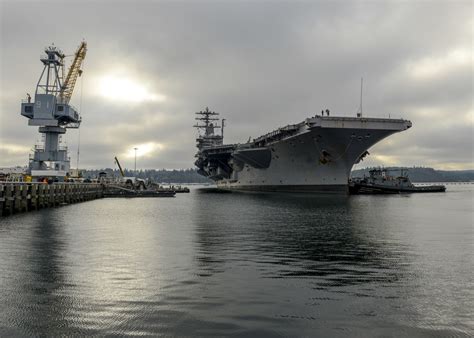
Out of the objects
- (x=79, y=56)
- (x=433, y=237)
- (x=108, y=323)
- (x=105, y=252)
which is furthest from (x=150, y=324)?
(x=79, y=56)

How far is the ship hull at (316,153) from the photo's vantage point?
48.8 m

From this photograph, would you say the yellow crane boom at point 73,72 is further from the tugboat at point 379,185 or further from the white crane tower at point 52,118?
the tugboat at point 379,185

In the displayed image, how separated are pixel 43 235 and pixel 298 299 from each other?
13.0m

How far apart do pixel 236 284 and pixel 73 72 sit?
246 feet

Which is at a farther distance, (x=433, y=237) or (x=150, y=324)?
(x=433, y=237)

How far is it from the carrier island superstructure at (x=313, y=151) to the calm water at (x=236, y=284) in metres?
32.7

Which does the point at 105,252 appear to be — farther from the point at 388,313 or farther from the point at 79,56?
the point at 79,56

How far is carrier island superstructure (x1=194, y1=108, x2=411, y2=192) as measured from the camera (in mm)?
48781

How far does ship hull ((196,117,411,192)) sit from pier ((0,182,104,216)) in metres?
27.3

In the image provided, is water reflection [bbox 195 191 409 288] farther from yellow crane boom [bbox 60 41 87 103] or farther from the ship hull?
yellow crane boom [bbox 60 41 87 103]

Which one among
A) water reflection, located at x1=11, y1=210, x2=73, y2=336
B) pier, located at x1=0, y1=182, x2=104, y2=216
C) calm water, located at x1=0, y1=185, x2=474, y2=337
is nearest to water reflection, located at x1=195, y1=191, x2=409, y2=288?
calm water, located at x1=0, y1=185, x2=474, y2=337

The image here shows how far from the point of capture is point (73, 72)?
74500 mm

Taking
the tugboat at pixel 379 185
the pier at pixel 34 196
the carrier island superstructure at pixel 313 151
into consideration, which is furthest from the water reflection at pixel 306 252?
the tugboat at pixel 379 185

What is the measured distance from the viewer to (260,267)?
10984 mm
